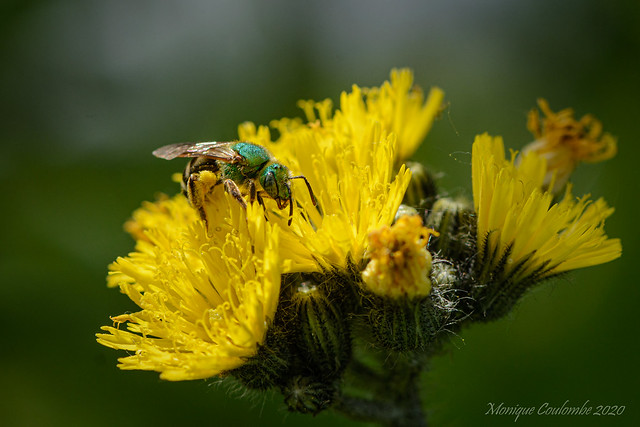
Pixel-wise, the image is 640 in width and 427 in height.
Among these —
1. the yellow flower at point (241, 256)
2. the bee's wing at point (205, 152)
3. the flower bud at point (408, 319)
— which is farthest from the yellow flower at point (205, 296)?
the flower bud at point (408, 319)

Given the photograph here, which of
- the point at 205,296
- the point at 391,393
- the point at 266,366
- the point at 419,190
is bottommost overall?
the point at 391,393

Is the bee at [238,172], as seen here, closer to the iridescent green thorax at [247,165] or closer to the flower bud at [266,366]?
the iridescent green thorax at [247,165]

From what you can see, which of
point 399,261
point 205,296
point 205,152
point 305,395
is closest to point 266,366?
point 305,395

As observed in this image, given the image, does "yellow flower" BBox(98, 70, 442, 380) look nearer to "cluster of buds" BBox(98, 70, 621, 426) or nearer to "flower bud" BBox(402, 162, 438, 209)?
"cluster of buds" BBox(98, 70, 621, 426)

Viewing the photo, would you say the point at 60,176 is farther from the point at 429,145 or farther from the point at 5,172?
the point at 429,145

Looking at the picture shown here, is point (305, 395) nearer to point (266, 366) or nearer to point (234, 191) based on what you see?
point (266, 366)

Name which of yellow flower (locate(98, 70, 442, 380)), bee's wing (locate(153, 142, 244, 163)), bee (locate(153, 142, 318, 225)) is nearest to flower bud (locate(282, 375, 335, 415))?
yellow flower (locate(98, 70, 442, 380))

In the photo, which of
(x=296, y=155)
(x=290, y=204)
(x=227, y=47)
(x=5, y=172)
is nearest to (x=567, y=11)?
(x=227, y=47)
